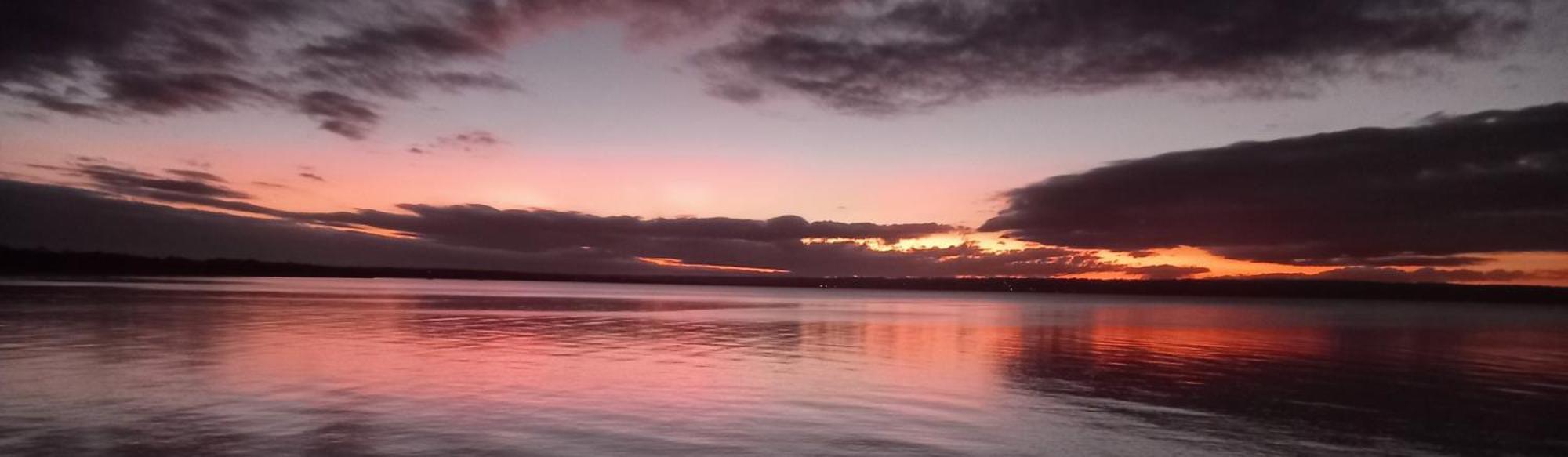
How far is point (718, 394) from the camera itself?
22.0 meters

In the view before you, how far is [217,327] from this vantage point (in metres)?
39.3

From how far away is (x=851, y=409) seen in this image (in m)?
20.0

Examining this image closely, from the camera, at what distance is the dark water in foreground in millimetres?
15906

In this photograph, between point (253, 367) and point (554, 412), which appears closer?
point (554, 412)

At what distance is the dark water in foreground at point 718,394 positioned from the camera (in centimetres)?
1591

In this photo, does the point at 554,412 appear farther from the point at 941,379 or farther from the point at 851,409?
the point at 941,379

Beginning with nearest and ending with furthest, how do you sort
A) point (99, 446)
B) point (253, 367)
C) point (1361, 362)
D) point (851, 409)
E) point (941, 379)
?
point (99, 446), point (851, 409), point (253, 367), point (941, 379), point (1361, 362)

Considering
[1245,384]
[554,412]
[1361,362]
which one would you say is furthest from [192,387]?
[1361,362]

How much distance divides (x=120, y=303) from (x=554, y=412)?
2134 inches

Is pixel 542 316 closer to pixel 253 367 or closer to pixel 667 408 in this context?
pixel 253 367

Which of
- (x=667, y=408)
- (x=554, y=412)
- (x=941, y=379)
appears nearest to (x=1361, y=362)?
(x=941, y=379)

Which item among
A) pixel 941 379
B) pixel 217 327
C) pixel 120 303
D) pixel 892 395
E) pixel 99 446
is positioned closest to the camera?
pixel 99 446

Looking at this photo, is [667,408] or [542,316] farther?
[542,316]

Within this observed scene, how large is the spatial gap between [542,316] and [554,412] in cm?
4289
